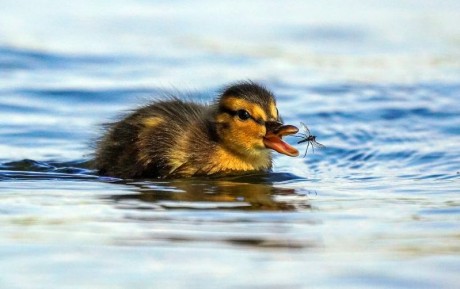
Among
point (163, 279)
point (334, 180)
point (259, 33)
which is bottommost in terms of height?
point (163, 279)

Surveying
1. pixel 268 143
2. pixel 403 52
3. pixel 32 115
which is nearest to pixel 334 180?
pixel 268 143

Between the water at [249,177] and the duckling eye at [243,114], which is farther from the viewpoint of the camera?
the duckling eye at [243,114]

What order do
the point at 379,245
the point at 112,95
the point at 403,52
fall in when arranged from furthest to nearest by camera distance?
the point at 403,52 < the point at 112,95 < the point at 379,245

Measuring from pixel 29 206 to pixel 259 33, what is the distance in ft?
27.1

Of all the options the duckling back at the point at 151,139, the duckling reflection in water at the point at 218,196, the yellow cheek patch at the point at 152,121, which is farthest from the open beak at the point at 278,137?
the yellow cheek patch at the point at 152,121

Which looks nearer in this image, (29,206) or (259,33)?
(29,206)

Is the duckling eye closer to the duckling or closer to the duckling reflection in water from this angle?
the duckling

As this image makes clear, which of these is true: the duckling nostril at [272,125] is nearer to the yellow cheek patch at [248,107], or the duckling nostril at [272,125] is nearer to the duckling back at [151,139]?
the yellow cheek patch at [248,107]

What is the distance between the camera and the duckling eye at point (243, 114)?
8.09 meters

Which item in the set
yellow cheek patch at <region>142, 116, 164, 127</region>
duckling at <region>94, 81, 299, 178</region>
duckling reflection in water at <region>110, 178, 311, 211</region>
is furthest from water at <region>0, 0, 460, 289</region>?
yellow cheek patch at <region>142, 116, 164, 127</region>

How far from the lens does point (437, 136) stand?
33.4 ft

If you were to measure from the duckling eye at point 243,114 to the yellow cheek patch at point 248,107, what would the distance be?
0.02 meters

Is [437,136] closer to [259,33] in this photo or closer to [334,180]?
[334,180]

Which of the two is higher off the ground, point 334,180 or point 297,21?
point 297,21
